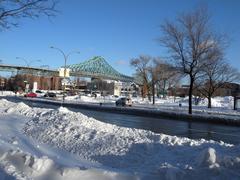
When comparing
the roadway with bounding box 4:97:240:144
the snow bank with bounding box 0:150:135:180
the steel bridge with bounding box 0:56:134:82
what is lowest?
the roadway with bounding box 4:97:240:144

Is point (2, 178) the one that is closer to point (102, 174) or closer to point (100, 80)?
point (102, 174)

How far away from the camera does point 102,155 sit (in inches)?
383

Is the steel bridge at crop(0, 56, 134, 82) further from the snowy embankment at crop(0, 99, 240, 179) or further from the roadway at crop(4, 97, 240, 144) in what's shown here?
the snowy embankment at crop(0, 99, 240, 179)

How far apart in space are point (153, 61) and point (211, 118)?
5085 cm

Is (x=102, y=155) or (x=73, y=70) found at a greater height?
(x=73, y=70)

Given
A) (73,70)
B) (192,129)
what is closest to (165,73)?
(192,129)

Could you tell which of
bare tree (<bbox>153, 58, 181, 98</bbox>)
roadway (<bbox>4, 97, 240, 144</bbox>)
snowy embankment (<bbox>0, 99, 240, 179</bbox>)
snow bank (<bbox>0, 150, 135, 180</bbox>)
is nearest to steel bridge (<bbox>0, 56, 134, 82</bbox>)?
bare tree (<bbox>153, 58, 181, 98</bbox>)

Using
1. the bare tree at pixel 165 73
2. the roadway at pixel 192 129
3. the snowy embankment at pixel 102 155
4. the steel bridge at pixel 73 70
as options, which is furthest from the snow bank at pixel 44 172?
the steel bridge at pixel 73 70

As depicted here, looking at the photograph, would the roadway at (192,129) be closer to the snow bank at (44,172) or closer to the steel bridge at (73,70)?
the snow bank at (44,172)

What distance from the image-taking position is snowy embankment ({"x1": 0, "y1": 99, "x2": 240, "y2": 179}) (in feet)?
23.0

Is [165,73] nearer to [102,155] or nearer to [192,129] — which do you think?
[192,129]

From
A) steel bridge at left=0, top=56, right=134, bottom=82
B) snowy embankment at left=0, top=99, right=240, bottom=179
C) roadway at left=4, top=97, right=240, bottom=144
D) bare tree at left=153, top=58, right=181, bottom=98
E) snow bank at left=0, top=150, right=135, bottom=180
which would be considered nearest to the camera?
snow bank at left=0, top=150, right=135, bottom=180

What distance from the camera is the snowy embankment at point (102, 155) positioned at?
23.0 feet

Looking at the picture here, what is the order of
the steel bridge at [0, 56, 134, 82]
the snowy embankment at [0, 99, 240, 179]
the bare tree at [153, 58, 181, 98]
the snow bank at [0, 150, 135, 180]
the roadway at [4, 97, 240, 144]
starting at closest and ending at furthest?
1. the snow bank at [0, 150, 135, 180]
2. the snowy embankment at [0, 99, 240, 179]
3. the roadway at [4, 97, 240, 144]
4. the bare tree at [153, 58, 181, 98]
5. the steel bridge at [0, 56, 134, 82]
